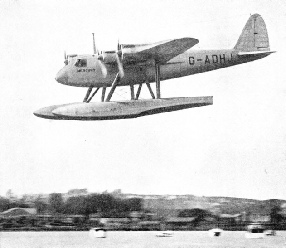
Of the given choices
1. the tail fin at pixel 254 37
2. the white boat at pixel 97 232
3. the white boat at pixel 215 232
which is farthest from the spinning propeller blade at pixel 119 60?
the white boat at pixel 215 232

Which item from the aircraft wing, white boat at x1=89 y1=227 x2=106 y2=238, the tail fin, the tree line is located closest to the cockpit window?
the aircraft wing

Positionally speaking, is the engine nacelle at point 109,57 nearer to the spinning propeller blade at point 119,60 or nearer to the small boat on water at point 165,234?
the spinning propeller blade at point 119,60

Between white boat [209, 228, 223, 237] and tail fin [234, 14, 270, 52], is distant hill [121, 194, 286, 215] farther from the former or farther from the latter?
tail fin [234, 14, 270, 52]

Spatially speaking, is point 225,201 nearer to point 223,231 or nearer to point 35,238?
point 223,231

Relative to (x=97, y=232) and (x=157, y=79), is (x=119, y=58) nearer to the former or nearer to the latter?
(x=157, y=79)

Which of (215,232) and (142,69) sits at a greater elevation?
Answer: (142,69)

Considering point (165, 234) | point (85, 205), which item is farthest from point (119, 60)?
point (165, 234)
